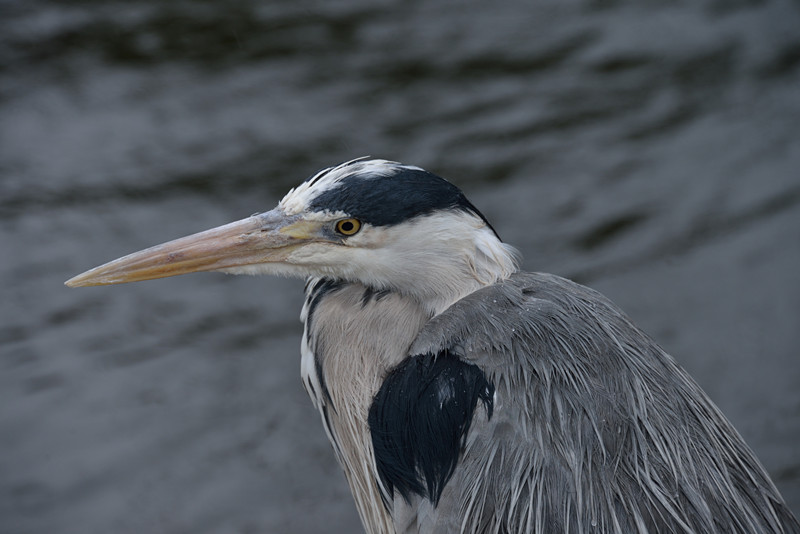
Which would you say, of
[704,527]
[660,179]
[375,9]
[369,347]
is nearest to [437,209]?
[369,347]

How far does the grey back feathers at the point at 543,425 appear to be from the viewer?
1.78m

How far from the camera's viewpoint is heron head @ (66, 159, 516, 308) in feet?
6.74

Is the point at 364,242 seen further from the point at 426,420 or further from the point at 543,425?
the point at 543,425

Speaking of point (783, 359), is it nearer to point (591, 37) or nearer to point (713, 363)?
point (713, 363)

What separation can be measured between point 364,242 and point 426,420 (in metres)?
0.46

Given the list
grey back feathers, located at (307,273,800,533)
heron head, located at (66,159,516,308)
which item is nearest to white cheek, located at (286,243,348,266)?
heron head, located at (66,159,516,308)

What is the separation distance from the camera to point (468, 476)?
1849mm

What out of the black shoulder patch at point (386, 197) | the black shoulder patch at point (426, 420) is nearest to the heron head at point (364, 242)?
the black shoulder patch at point (386, 197)

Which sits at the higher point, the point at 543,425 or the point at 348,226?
the point at 348,226

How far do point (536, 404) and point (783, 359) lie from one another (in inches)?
86.9

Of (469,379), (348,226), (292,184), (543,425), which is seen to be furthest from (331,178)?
(292,184)

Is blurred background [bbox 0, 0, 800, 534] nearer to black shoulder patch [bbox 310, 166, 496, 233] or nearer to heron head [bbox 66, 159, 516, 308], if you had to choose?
heron head [bbox 66, 159, 516, 308]

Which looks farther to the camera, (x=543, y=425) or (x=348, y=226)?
(x=348, y=226)

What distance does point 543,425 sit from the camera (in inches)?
72.4
